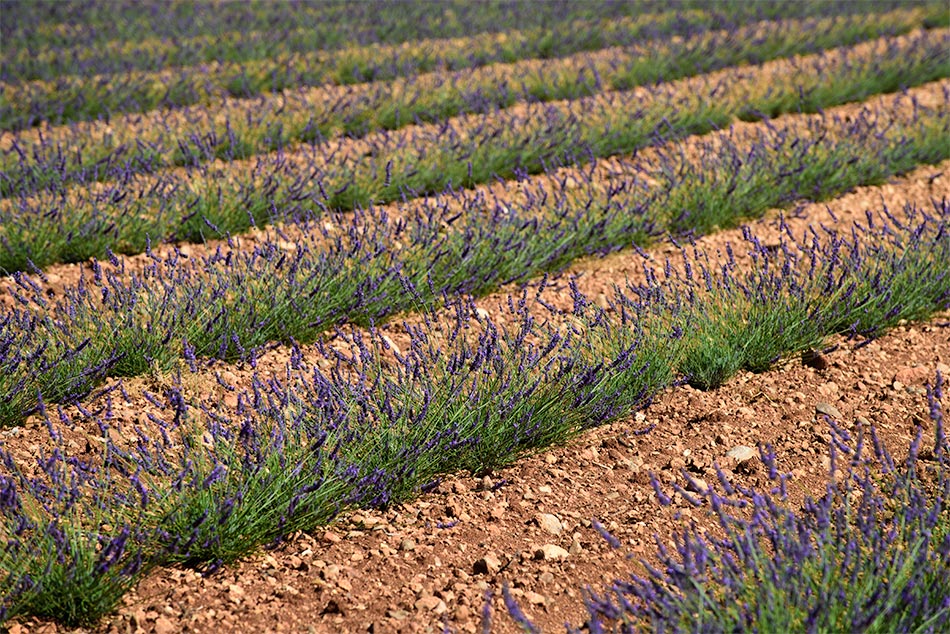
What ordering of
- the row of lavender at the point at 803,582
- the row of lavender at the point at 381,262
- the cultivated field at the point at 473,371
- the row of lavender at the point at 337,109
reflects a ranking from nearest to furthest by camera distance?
the row of lavender at the point at 803,582
the cultivated field at the point at 473,371
the row of lavender at the point at 381,262
the row of lavender at the point at 337,109

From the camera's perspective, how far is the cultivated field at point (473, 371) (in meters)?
2.59

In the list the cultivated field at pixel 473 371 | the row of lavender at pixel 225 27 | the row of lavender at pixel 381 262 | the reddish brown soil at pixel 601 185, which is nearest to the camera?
the cultivated field at pixel 473 371

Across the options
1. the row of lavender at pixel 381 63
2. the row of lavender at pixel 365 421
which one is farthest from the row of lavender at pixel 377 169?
the row of lavender at pixel 365 421

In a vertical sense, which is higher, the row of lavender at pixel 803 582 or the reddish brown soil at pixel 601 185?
the row of lavender at pixel 803 582

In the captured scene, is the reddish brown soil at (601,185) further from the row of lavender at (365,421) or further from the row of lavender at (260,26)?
the row of lavender at (260,26)

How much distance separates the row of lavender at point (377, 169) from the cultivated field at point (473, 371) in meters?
0.03

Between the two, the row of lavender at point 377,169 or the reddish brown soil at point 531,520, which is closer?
the reddish brown soil at point 531,520

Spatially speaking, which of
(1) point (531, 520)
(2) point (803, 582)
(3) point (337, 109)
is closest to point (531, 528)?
(1) point (531, 520)

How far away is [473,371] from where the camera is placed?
337 centimetres

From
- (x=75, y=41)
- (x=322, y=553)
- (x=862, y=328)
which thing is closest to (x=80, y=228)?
(x=322, y=553)

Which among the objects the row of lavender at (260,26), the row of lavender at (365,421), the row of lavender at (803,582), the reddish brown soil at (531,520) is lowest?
the row of lavender at (260,26)

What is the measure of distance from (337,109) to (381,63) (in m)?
1.74

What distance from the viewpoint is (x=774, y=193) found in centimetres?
566

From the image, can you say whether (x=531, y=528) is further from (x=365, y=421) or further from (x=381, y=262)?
(x=381, y=262)
